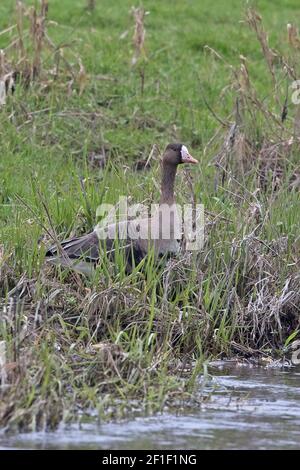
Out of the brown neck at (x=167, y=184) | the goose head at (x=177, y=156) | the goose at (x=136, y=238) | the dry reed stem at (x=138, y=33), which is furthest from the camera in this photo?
the dry reed stem at (x=138, y=33)

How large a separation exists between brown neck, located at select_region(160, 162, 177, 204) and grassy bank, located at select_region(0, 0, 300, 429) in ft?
0.89

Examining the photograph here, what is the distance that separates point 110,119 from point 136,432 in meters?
5.61

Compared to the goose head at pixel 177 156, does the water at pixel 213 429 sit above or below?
below

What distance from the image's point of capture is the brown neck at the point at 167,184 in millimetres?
7891

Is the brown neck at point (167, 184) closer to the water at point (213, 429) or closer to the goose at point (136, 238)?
the goose at point (136, 238)

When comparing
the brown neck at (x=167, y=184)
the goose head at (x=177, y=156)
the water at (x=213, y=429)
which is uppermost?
the goose head at (x=177, y=156)

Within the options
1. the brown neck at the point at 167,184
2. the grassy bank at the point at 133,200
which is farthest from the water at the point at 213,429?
the brown neck at the point at 167,184

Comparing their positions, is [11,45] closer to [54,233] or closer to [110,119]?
[110,119]

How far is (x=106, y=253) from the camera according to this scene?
700 cm

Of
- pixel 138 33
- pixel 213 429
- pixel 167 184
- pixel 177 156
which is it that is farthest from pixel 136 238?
pixel 138 33

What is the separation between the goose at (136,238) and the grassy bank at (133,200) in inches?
4.0

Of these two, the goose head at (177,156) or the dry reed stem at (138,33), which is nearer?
the goose head at (177,156)

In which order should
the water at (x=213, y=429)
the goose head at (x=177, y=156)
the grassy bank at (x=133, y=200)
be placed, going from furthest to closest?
the goose head at (x=177, y=156)
the grassy bank at (x=133, y=200)
the water at (x=213, y=429)
